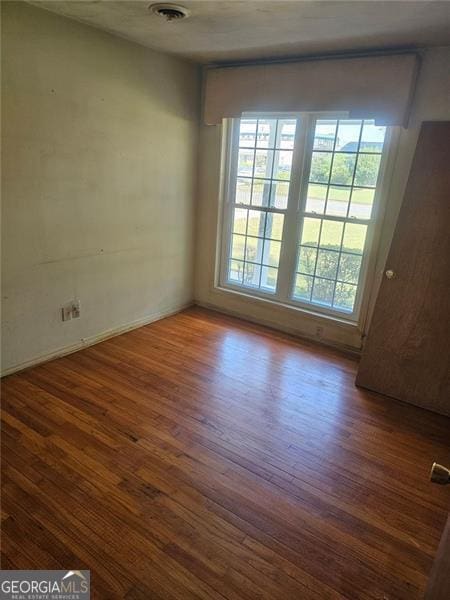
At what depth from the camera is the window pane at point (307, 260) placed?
3.59 metres

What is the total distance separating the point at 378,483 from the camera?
2.02m

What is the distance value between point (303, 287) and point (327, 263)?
0.35 m

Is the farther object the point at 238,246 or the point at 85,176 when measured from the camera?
the point at 238,246

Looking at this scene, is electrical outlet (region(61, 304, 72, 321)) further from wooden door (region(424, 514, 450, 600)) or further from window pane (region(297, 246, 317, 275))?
wooden door (region(424, 514, 450, 600))

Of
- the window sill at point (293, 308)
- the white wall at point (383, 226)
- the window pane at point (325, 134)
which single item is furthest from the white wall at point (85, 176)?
the window pane at point (325, 134)

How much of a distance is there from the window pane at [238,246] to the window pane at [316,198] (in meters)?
0.81

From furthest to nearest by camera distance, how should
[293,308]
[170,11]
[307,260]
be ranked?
[293,308] → [307,260] → [170,11]

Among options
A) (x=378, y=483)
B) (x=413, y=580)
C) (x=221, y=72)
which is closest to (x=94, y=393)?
(x=378, y=483)

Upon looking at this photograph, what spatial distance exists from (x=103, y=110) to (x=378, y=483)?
313 centimetres

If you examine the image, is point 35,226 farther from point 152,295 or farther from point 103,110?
point 152,295

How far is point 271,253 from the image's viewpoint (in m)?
3.85

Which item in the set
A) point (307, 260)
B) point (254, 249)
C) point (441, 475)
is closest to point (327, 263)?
point (307, 260)
